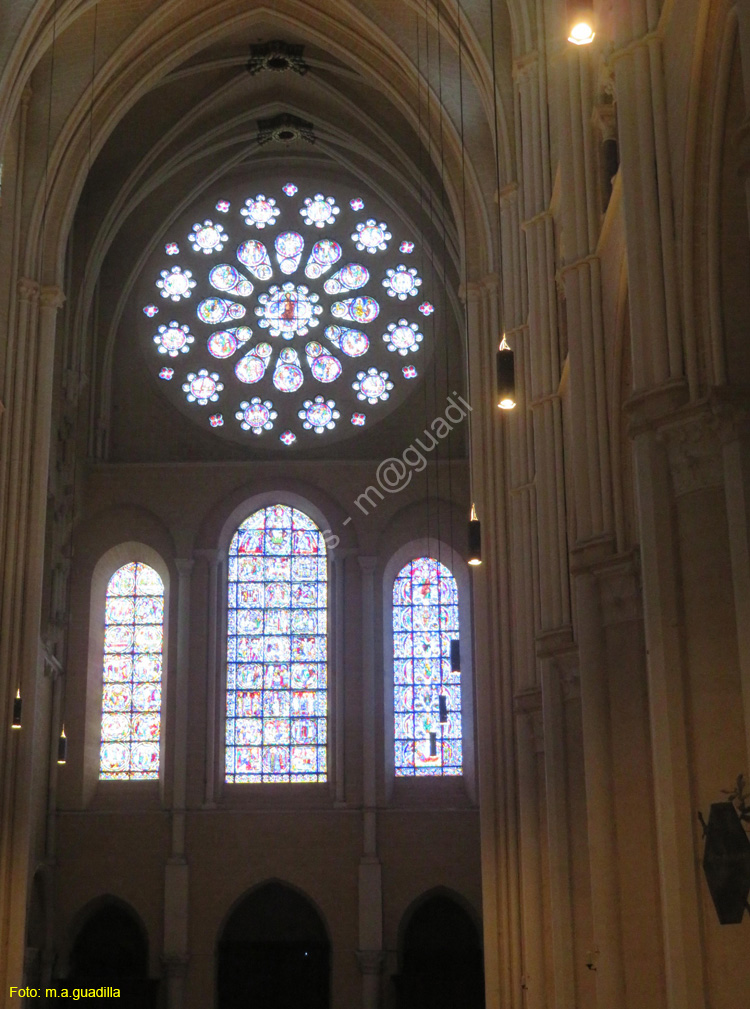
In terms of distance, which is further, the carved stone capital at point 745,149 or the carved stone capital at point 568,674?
the carved stone capital at point 568,674

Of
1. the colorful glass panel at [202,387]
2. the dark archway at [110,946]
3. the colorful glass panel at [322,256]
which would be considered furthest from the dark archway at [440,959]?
the colorful glass panel at [322,256]

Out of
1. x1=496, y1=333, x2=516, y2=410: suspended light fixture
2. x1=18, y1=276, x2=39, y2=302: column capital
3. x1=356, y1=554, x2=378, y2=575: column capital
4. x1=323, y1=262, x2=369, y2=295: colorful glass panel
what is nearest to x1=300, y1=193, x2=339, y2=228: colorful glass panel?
x1=323, y1=262, x2=369, y2=295: colorful glass panel

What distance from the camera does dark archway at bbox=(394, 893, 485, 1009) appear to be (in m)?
25.5

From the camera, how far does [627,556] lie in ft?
43.9

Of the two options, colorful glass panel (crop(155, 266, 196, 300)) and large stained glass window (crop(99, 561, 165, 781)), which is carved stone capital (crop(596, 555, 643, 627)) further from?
colorful glass panel (crop(155, 266, 196, 300))

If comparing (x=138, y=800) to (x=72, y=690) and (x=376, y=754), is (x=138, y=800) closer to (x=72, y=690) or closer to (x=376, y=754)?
(x=72, y=690)

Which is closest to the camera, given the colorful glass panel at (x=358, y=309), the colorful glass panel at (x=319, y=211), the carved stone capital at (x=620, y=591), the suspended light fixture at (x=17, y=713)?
the carved stone capital at (x=620, y=591)

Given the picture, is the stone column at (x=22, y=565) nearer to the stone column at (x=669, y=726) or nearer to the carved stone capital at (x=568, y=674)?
the carved stone capital at (x=568, y=674)

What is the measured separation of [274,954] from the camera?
85.9 ft

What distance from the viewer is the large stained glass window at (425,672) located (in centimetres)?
2702

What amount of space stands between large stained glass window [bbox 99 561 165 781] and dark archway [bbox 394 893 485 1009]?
18.0 ft

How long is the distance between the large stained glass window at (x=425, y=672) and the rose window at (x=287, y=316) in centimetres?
332

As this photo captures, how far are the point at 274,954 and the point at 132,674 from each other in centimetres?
570

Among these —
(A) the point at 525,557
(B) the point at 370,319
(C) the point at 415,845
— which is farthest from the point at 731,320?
(B) the point at 370,319
